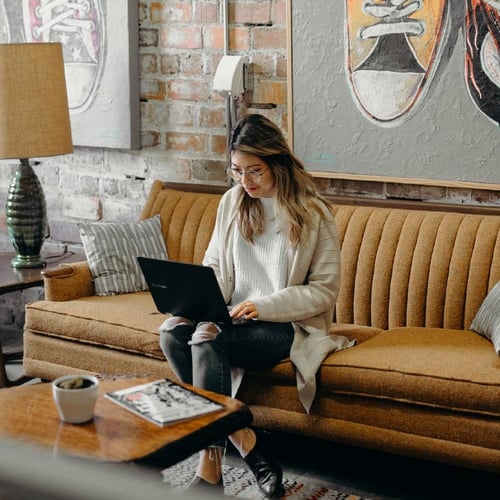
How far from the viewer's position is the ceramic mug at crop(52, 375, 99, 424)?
1.88 metres

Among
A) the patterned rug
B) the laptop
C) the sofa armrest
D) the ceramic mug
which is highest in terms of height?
the laptop

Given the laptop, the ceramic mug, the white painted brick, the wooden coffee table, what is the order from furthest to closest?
the white painted brick
the laptop
the ceramic mug
the wooden coffee table

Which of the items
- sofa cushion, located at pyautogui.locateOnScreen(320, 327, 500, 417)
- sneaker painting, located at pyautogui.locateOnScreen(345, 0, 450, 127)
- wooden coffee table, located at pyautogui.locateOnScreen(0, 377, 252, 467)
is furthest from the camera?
sneaker painting, located at pyautogui.locateOnScreen(345, 0, 450, 127)

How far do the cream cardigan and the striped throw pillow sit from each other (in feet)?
2.88

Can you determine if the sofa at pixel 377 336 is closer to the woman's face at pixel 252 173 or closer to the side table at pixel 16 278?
the side table at pixel 16 278

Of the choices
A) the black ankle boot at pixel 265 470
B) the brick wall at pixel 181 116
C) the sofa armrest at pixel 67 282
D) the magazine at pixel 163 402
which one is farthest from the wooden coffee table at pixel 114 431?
the brick wall at pixel 181 116

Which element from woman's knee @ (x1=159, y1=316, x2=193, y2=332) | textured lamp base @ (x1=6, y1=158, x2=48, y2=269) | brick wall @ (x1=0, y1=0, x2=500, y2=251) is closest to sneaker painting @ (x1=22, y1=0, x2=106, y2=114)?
brick wall @ (x1=0, y1=0, x2=500, y2=251)

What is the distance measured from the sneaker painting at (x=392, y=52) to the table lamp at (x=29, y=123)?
1157 millimetres

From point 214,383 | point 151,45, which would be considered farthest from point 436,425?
point 151,45

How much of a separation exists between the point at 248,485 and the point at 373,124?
1.43m

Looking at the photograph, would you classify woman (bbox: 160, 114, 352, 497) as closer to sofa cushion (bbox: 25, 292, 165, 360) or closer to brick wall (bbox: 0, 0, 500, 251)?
sofa cushion (bbox: 25, 292, 165, 360)

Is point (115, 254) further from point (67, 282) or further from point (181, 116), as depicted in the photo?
point (181, 116)

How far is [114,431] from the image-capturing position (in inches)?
74.2

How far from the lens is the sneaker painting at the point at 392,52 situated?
3076 mm
